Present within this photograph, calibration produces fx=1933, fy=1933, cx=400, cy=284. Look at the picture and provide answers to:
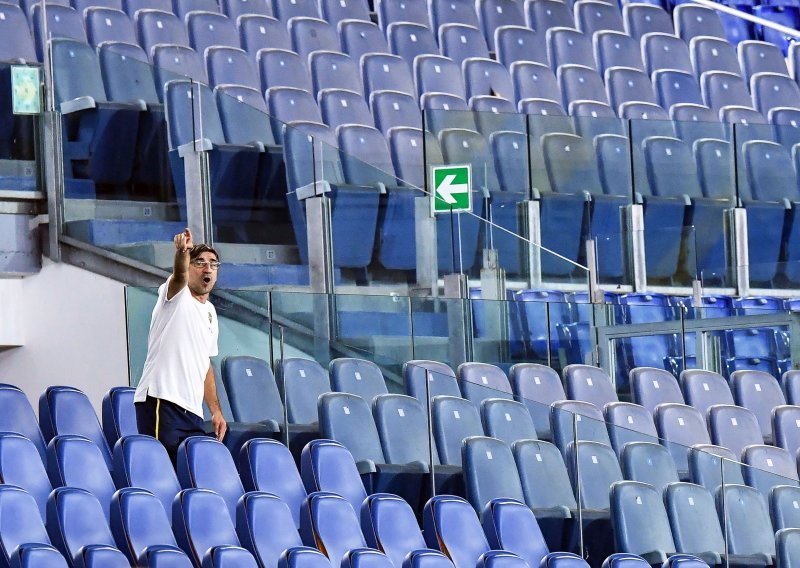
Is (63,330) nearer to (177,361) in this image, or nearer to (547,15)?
(177,361)

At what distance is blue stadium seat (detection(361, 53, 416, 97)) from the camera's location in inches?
328

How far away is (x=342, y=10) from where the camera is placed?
904 cm

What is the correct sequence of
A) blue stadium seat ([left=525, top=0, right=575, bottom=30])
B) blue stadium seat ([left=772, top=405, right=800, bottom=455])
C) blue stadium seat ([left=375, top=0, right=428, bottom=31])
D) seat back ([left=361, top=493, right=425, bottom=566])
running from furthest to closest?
blue stadium seat ([left=525, top=0, right=575, bottom=30])
blue stadium seat ([left=375, top=0, right=428, bottom=31])
blue stadium seat ([left=772, top=405, right=800, bottom=455])
seat back ([left=361, top=493, right=425, bottom=566])

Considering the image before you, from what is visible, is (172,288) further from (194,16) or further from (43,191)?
(194,16)

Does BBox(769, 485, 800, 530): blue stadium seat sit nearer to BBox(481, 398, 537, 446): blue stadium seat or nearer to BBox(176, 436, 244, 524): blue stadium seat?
BBox(481, 398, 537, 446): blue stadium seat

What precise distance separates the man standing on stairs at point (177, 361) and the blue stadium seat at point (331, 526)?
44cm

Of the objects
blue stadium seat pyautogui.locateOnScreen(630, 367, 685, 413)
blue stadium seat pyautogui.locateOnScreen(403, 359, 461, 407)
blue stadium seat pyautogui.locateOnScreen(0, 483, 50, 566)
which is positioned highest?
blue stadium seat pyautogui.locateOnScreen(403, 359, 461, 407)

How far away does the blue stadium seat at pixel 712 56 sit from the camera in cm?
991

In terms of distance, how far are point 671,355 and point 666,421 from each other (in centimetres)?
55

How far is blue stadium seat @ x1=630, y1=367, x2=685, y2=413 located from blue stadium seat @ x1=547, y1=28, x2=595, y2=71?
2.96 meters

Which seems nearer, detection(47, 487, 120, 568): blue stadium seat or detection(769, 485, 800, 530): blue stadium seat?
detection(47, 487, 120, 568): blue stadium seat

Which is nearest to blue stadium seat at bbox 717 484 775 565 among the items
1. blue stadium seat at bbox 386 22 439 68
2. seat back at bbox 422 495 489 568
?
seat back at bbox 422 495 489 568

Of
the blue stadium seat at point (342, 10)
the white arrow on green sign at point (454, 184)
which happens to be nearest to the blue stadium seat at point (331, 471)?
the white arrow on green sign at point (454, 184)

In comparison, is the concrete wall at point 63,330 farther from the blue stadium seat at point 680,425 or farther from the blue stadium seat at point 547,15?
the blue stadium seat at point 547,15
